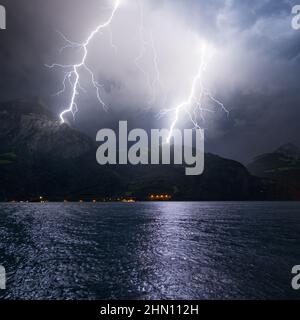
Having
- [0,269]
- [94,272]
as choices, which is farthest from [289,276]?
[0,269]

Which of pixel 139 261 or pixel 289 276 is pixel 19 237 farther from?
pixel 289 276

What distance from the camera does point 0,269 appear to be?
30.0 m

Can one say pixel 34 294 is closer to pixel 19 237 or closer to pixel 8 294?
pixel 8 294

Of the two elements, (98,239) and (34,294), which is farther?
(98,239)

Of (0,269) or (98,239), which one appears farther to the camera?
(98,239)

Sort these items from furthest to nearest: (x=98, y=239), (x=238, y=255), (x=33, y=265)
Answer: (x=98, y=239) < (x=238, y=255) < (x=33, y=265)

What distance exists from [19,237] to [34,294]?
119 feet

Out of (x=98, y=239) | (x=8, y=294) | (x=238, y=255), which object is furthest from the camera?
(x=98, y=239)

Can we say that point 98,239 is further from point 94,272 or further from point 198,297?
point 198,297
